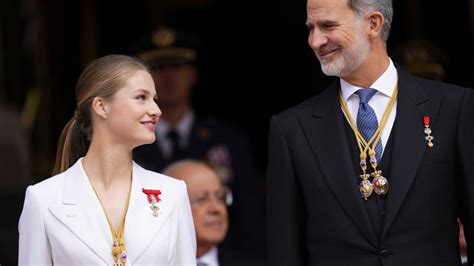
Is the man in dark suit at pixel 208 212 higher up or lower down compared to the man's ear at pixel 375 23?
lower down

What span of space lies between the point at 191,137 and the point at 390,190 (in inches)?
103

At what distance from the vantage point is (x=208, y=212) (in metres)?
5.33

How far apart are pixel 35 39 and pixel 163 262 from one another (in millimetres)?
4082

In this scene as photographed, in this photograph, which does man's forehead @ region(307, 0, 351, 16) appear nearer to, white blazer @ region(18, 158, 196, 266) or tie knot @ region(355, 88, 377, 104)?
tie knot @ region(355, 88, 377, 104)

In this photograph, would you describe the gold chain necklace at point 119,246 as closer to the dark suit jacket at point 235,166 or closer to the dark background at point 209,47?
the dark suit jacket at point 235,166

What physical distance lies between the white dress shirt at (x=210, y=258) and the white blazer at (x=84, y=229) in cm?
103

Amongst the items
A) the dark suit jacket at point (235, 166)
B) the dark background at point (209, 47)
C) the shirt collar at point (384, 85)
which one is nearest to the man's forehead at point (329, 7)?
the shirt collar at point (384, 85)

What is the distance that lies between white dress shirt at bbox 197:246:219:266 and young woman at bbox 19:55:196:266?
0.99 metres

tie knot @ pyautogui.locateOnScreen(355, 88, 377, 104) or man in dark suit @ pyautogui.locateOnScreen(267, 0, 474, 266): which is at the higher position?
tie knot @ pyautogui.locateOnScreen(355, 88, 377, 104)

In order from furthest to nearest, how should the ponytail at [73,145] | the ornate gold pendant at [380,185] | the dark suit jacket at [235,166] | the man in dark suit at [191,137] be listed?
the man in dark suit at [191,137]
the dark suit jacket at [235,166]
the ponytail at [73,145]
the ornate gold pendant at [380,185]

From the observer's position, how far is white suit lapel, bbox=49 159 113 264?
407 centimetres

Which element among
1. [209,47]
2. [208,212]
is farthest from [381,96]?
[209,47]

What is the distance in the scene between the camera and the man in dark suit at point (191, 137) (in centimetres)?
642

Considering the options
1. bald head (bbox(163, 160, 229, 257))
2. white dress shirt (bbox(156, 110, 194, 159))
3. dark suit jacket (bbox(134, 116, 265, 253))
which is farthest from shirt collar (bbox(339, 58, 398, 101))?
white dress shirt (bbox(156, 110, 194, 159))
